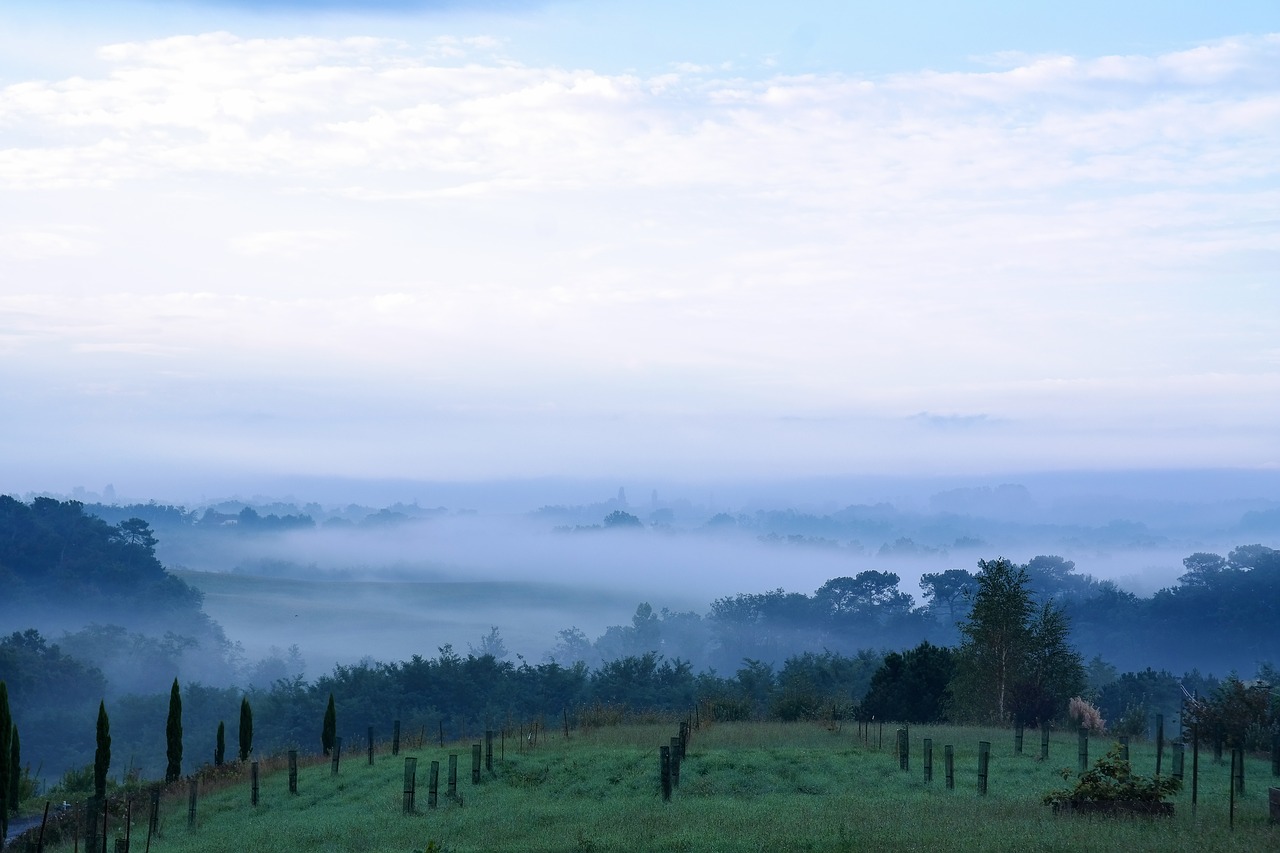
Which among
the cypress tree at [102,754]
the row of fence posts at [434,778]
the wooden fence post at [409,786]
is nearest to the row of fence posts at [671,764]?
the row of fence posts at [434,778]

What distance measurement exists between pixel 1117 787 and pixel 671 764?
39.1 ft

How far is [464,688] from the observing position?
3533 inches

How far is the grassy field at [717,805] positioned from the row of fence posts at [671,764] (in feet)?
1.38

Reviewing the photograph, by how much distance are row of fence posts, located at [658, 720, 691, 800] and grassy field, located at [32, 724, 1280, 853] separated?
1.38 feet

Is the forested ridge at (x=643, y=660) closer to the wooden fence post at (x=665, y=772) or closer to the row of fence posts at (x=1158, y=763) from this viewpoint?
the wooden fence post at (x=665, y=772)

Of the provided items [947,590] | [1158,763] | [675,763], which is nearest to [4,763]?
[675,763]

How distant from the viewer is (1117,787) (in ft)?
78.2

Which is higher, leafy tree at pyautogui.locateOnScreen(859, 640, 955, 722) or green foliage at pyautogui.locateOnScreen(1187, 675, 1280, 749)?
green foliage at pyautogui.locateOnScreen(1187, 675, 1280, 749)

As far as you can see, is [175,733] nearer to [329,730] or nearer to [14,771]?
[329,730]

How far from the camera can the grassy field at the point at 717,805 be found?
70.8ft

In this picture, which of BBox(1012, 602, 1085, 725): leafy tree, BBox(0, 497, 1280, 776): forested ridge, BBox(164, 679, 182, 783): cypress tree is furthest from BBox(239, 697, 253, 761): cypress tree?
BBox(1012, 602, 1085, 725): leafy tree

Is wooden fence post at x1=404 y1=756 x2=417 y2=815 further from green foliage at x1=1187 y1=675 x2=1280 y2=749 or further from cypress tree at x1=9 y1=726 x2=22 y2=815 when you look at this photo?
green foliage at x1=1187 y1=675 x2=1280 y2=749

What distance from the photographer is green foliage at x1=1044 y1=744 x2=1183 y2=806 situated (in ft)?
77.8

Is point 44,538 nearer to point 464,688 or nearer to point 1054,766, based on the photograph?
point 464,688
